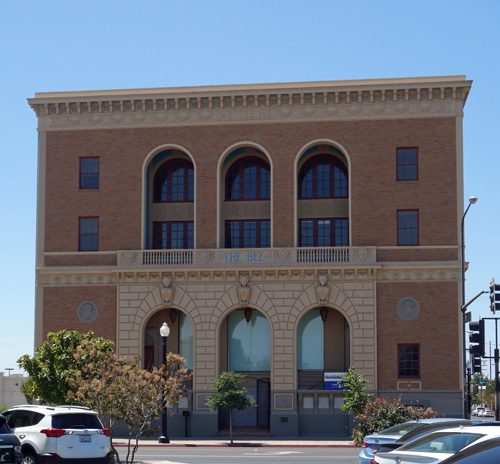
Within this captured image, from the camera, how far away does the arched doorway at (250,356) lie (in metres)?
47.1

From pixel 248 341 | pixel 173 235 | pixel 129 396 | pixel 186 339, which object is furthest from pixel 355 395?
pixel 129 396

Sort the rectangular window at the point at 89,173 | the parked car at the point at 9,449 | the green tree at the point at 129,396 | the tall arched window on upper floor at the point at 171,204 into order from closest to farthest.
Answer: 1. the parked car at the point at 9,449
2. the green tree at the point at 129,396
3. the rectangular window at the point at 89,173
4. the tall arched window on upper floor at the point at 171,204

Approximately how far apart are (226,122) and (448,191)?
11961 millimetres

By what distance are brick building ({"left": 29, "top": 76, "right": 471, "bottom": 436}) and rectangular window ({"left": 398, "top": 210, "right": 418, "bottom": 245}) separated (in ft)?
0.25

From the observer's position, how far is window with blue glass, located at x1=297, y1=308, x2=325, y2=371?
46594mm

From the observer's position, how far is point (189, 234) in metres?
48.8

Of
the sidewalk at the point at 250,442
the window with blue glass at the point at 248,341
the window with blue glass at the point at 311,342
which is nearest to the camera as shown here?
the sidewalk at the point at 250,442

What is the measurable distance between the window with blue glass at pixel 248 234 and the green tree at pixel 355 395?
978 centimetres

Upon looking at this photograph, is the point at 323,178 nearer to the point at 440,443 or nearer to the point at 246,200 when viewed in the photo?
the point at 246,200

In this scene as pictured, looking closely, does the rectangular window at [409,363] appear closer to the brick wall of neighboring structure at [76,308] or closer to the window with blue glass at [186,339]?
the window with blue glass at [186,339]

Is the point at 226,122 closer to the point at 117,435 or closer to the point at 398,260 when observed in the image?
the point at 398,260

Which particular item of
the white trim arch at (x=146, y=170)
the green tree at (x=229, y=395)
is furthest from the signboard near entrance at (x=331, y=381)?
the white trim arch at (x=146, y=170)

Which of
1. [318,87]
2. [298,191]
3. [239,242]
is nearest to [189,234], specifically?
[239,242]

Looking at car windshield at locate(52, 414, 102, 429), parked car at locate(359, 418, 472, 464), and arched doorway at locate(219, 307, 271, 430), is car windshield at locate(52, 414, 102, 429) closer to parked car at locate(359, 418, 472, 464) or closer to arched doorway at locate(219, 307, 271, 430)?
parked car at locate(359, 418, 472, 464)
